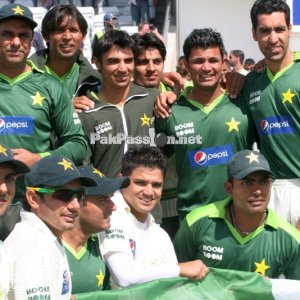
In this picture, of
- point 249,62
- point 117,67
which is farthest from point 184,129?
point 249,62

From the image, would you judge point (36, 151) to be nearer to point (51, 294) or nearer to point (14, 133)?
point (14, 133)

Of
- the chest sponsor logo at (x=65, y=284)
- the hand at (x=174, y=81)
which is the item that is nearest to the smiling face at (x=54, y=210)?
the chest sponsor logo at (x=65, y=284)

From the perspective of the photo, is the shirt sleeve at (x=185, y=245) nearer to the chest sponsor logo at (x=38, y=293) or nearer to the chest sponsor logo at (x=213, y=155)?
the chest sponsor logo at (x=213, y=155)

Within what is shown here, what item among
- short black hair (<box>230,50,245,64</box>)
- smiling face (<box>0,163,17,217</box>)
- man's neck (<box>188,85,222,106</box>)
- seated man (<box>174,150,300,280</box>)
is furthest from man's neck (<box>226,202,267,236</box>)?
short black hair (<box>230,50,245,64</box>)

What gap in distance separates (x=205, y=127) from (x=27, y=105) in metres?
1.41

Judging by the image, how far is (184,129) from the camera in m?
6.04

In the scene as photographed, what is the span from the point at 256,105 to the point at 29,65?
1.73 metres

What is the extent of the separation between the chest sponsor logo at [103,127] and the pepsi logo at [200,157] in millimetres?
703

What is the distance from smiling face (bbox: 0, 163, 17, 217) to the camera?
4047 mm

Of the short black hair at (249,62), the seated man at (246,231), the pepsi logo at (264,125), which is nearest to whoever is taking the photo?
the seated man at (246,231)

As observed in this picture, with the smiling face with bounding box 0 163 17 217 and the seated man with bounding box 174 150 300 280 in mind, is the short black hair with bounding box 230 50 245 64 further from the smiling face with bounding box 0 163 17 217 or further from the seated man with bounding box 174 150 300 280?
the smiling face with bounding box 0 163 17 217

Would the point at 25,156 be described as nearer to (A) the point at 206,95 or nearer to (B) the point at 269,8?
(A) the point at 206,95

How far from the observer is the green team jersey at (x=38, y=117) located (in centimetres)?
535

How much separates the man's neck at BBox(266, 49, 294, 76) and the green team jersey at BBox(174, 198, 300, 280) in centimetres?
107
